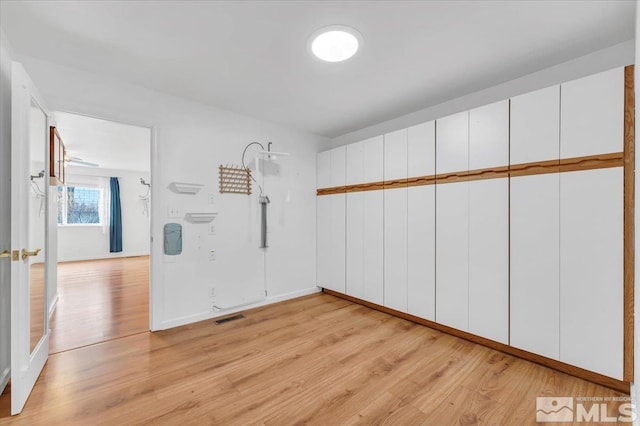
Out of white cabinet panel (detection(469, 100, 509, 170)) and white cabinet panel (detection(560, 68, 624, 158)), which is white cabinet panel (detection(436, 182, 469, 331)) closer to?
white cabinet panel (detection(469, 100, 509, 170))

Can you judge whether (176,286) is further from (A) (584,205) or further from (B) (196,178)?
(A) (584,205)

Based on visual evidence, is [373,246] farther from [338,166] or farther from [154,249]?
[154,249]

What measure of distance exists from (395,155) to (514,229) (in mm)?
1420

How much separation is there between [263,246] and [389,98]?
236cm

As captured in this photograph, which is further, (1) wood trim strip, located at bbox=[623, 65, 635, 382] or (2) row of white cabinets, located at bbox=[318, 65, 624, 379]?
(2) row of white cabinets, located at bbox=[318, 65, 624, 379]

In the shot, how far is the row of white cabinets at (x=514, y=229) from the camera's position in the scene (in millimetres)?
1896

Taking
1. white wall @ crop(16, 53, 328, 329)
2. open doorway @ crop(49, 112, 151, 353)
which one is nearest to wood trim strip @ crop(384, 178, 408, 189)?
white wall @ crop(16, 53, 328, 329)

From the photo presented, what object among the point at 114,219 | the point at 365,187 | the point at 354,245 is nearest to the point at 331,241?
the point at 354,245

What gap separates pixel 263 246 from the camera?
3.64 meters

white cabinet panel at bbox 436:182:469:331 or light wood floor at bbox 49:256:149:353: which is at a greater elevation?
white cabinet panel at bbox 436:182:469:331

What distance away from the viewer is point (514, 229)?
2.30 m

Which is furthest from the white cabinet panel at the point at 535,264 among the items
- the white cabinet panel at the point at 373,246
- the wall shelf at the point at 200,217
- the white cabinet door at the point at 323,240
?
the wall shelf at the point at 200,217

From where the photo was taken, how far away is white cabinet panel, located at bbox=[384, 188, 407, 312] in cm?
312

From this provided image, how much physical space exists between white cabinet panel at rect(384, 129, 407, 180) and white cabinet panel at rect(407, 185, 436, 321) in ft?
0.85
